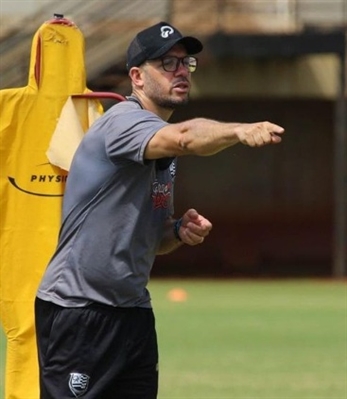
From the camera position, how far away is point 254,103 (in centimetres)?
2594

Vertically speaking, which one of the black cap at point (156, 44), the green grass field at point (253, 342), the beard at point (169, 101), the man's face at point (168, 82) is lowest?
the green grass field at point (253, 342)

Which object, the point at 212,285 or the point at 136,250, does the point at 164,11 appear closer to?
the point at 212,285

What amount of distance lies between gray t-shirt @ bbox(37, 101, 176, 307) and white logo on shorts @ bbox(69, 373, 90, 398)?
0.29m

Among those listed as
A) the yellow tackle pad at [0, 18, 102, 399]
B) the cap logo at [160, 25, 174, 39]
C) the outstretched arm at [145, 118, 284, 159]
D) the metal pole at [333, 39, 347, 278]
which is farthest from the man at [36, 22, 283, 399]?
the metal pole at [333, 39, 347, 278]

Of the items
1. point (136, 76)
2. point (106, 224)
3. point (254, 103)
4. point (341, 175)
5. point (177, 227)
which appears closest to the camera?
point (106, 224)

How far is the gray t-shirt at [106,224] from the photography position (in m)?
5.35

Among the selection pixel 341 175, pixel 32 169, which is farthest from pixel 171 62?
pixel 341 175

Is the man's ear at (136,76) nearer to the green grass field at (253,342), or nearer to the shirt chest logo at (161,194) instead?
the shirt chest logo at (161,194)

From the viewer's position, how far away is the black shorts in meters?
5.41

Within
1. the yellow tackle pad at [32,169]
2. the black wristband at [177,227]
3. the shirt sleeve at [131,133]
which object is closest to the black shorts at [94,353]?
the black wristband at [177,227]

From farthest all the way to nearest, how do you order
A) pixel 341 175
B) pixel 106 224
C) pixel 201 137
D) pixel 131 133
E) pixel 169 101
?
pixel 341 175, pixel 169 101, pixel 106 224, pixel 131 133, pixel 201 137

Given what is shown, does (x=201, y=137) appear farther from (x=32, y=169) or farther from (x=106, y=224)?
(x=32, y=169)

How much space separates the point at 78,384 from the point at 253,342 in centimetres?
774

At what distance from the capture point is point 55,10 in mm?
22109
